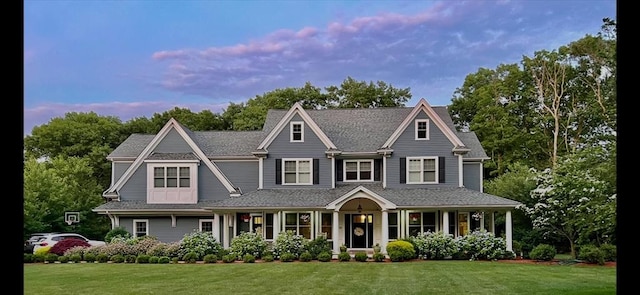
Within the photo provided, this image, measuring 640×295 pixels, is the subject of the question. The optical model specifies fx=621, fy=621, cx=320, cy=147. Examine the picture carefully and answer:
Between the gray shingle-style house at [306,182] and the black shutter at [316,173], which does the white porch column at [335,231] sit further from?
the black shutter at [316,173]

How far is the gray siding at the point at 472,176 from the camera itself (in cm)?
2717

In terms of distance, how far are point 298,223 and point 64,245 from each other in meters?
8.87

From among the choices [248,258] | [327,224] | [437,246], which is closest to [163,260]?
[248,258]

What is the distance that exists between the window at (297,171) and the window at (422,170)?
4178 millimetres

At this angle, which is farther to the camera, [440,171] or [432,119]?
[432,119]

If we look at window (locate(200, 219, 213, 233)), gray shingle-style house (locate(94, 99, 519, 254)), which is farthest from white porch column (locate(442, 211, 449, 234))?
Answer: window (locate(200, 219, 213, 233))

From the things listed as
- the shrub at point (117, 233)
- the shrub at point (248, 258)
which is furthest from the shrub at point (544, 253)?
the shrub at point (117, 233)

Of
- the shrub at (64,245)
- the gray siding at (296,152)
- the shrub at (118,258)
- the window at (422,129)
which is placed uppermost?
the window at (422,129)

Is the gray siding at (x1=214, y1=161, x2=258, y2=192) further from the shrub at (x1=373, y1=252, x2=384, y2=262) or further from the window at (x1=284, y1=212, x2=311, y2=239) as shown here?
the shrub at (x1=373, y1=252, x2=384, y2=262)

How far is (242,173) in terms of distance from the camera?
90.1ft

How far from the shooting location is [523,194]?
83.8 ft

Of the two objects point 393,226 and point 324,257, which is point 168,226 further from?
point 393,226

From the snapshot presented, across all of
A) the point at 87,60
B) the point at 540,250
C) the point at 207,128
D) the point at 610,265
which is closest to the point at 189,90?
the point at 207,128
